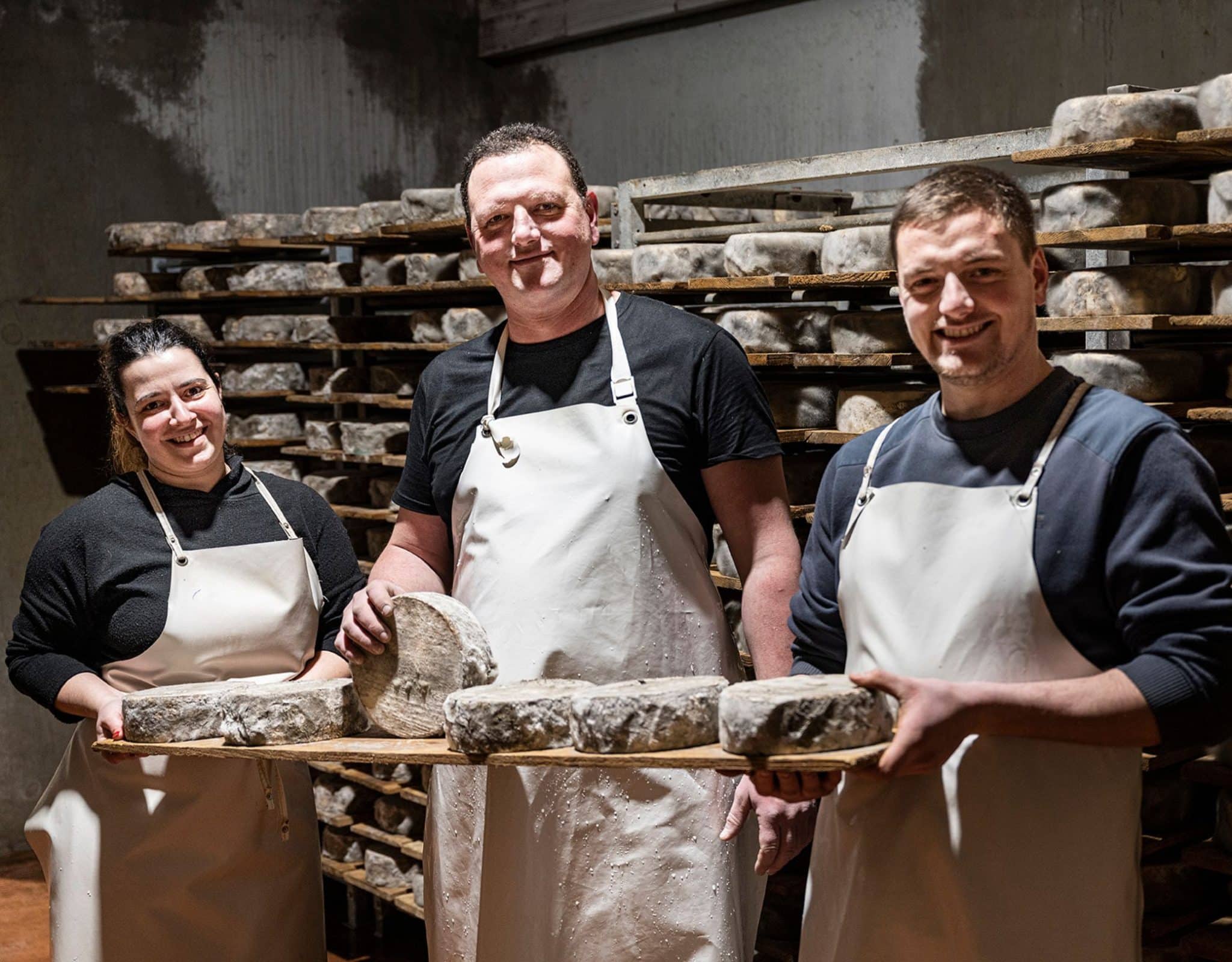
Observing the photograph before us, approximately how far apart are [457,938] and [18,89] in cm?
504

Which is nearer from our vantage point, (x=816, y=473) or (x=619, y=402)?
(x=619, y=402)

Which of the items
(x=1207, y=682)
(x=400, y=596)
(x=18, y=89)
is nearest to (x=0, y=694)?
(x=18, y=89)

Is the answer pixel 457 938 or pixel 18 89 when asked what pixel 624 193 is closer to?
pixel 457 938

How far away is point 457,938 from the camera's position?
98.8 inches

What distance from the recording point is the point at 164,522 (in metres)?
2.85

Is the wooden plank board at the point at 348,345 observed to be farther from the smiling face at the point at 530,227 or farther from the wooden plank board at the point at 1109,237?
the smiling face at the point at 530,227

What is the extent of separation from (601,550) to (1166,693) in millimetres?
995

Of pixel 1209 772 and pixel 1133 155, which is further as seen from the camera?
pixel 1209 772

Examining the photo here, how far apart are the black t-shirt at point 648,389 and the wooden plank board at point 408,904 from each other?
2.67 metres

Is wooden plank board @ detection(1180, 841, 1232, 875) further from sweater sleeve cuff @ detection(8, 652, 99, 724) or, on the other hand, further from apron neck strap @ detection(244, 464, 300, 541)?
sweater sleeve cuff @ detection(8, 652, 99, 724)

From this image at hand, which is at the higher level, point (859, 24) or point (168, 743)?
point (859, 24)

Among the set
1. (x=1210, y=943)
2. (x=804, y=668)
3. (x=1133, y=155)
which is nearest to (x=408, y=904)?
(x=1210, y=943)

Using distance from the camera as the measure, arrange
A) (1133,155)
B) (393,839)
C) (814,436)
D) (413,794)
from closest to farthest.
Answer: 1. (1133,155)
2. (814,436)
3. (413,794)
4. (393,839)

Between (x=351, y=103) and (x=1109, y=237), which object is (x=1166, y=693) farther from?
(x=351, y=103)
